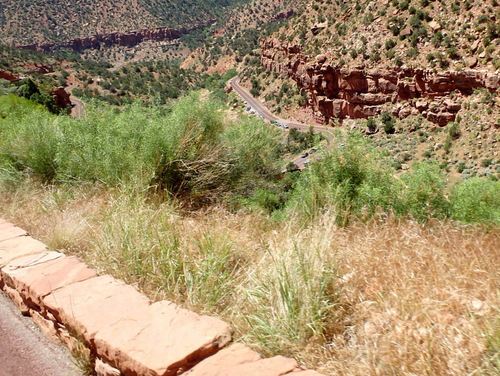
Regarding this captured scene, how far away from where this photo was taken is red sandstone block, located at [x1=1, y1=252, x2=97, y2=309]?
10.8 ft

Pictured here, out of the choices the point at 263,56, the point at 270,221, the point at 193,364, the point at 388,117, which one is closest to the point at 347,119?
the point at 388,117

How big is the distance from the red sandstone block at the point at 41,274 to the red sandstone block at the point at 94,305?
0.36ft

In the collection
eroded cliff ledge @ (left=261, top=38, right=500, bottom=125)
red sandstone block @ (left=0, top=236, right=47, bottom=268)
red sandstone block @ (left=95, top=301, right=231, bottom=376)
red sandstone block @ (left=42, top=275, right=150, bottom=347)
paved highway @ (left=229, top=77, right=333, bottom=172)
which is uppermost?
red sandstone block @ (left=95, top=301, right=231, bottom=376)

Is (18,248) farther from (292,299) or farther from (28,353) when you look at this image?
(292,299)

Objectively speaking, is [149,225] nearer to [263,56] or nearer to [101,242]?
[101,242]

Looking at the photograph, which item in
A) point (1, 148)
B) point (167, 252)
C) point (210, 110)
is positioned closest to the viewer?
point (167, 252)

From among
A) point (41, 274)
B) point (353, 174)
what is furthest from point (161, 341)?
point (353, 174)

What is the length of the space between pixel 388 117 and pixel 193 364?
42.0 m

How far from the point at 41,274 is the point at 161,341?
1.52 m

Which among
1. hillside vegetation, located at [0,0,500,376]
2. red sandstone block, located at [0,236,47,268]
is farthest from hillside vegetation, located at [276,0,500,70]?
red sandstone block, located at [0,236,47,268]

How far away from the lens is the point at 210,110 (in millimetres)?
8234

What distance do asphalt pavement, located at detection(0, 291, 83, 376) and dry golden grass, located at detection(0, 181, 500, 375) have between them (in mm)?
670

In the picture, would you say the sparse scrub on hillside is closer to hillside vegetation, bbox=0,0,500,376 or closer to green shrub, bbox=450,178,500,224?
hillside vegetation, bbox=0,0,500,376

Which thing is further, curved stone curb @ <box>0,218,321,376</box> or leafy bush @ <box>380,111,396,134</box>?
leafy bush @ <box>380,111,396,134</box>
